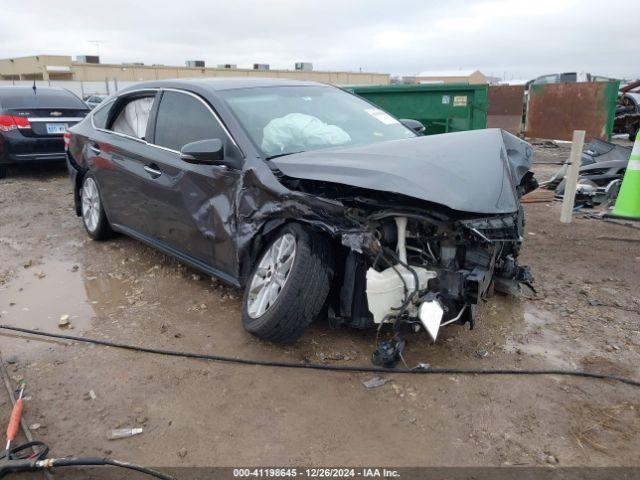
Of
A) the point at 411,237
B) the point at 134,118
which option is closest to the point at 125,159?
the point at 134,118

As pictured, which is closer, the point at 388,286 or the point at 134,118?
the point at 388,286

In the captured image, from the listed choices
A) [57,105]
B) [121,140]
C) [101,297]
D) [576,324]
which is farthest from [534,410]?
[57,105]

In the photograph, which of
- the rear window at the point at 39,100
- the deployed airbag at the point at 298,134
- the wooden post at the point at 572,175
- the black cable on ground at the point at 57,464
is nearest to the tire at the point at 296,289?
the deployed airbag at the point at 298,134

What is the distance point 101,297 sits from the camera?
4375mm

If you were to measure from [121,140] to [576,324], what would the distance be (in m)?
4.01

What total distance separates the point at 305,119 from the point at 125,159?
1.78 m

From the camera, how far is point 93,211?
5.64m

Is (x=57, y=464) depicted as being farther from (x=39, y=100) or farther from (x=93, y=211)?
(x=39, y=100)

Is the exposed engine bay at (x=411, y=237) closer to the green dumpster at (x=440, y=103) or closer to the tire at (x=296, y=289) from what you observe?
the tire at (x=296, y=289)

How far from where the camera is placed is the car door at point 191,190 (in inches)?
143

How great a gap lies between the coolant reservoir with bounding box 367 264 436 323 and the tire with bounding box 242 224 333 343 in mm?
295

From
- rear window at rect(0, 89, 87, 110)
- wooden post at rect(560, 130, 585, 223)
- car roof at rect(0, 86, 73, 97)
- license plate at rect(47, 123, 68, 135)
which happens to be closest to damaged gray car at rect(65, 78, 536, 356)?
wooden post at rect(560, 130, 585, 223)

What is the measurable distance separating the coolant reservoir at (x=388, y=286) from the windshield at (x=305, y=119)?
3.70 feet

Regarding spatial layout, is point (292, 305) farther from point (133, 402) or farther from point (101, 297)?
point (101, 297)
